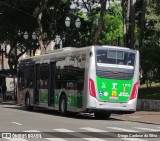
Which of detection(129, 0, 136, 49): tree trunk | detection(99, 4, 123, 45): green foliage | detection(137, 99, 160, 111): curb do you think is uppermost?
detection(99, 4, 123, 45): green foliage

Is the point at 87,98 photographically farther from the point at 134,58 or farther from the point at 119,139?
the point at 119,139

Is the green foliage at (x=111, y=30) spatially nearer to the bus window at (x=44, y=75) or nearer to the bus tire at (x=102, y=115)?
the bus window at (x=44, y=75)

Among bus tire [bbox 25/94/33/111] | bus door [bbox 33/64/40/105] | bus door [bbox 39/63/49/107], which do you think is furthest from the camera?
bus tire [bbox 25/94/33/111]

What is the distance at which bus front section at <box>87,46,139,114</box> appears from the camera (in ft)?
81.6

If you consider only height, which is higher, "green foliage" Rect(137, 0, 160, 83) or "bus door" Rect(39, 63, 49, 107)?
"green foliage" Rect(137, 0, 160, 83)

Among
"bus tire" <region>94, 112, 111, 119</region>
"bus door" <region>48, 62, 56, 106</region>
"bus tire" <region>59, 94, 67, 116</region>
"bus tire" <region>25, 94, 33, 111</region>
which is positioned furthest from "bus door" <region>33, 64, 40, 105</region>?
"bus tire" <region>94, 112, 111, 119</region>

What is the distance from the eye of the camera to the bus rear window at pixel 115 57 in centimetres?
2505

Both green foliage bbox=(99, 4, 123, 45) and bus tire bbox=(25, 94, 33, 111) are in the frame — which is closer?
bus tire bbox=(25, 94, 33, 111)

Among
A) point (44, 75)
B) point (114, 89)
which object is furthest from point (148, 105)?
point (114, 89)

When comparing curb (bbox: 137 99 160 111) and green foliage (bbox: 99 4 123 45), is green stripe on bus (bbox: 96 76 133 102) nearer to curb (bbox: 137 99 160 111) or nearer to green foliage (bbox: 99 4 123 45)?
curb (bbox: 137 99 160 111)

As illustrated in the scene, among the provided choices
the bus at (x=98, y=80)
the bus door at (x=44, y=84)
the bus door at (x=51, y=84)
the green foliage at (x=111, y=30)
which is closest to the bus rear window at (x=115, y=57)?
→ the bus at (x=98, y=80)

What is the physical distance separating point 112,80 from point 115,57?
3.75 ft

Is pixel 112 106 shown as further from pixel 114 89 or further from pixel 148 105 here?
pixel 148 105

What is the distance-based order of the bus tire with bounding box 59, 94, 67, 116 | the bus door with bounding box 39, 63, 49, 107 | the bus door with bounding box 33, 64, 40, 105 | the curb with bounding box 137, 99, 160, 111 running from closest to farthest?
1. the bus tire with bounding box 59, 94, 67, 116
2. the bus door with bounding box 39, 63, 49, 107
3. the curb with bounding box 137, 99, 160, 111
4. the bus door with bounding box 33, 64, 40, 105
